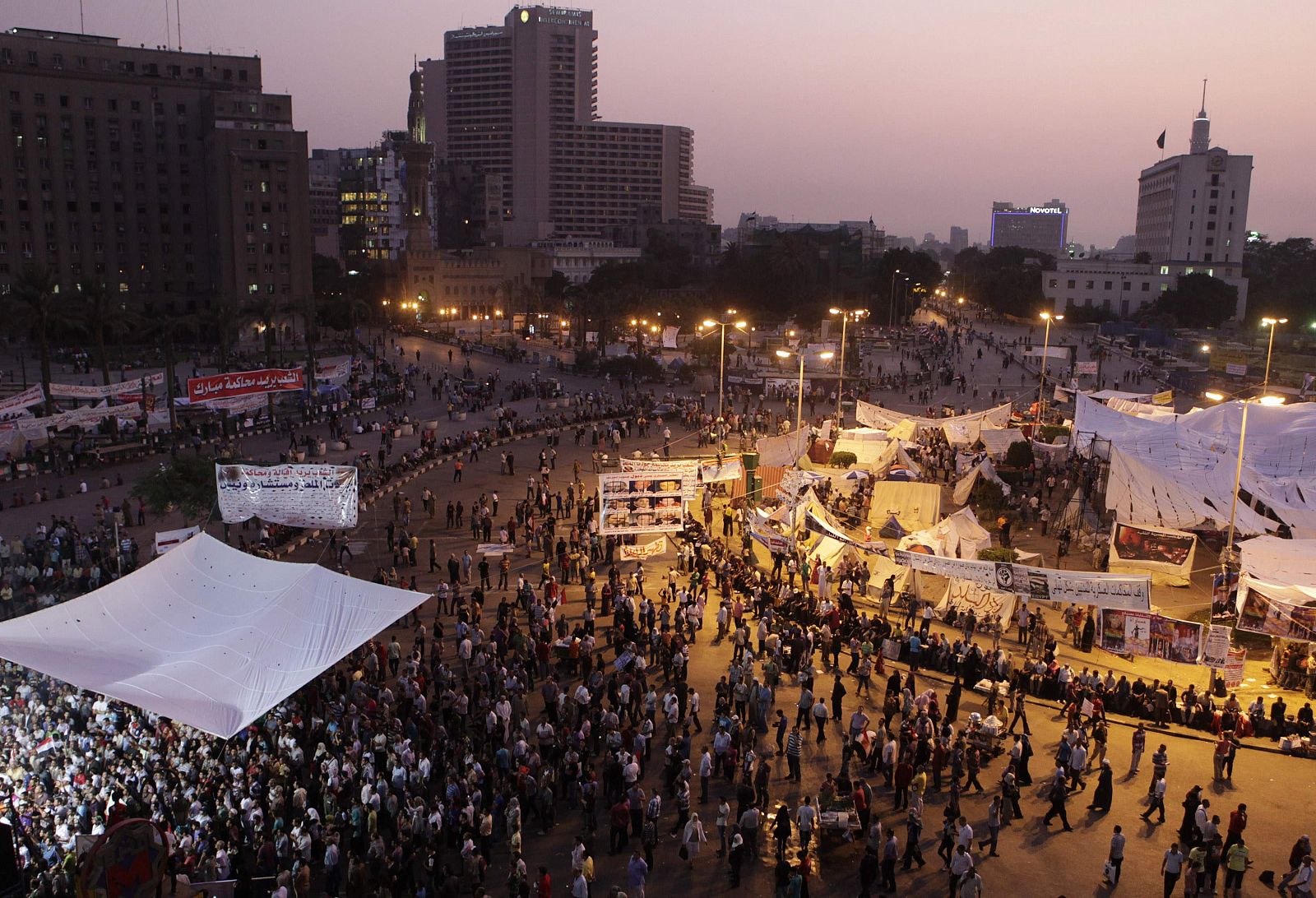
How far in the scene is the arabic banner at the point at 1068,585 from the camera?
701 inches

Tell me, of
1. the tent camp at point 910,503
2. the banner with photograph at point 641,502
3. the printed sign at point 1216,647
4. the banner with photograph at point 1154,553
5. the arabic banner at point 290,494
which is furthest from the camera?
the tent camp at point 910,503

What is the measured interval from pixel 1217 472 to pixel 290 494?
75.2 feet

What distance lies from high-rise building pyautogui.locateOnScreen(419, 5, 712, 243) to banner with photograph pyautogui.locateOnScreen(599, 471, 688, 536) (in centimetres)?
15271

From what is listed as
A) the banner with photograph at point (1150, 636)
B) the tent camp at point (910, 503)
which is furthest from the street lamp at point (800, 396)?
the banner with photograph at point (1150, 636)

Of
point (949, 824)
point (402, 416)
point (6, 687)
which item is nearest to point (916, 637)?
point (949, 824)

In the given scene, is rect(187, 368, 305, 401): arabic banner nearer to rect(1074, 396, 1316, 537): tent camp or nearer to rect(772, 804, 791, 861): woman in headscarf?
rect(772, 804, 791, 861): woman in headscarf

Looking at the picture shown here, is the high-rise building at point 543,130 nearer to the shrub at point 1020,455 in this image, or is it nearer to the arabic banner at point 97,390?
the arabic banner at point 97,390

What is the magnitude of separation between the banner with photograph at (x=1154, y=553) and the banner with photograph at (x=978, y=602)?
352 centimetres

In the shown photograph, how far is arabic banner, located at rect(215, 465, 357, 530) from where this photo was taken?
73.2 ft

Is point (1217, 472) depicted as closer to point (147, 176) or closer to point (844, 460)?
point (844, 460)

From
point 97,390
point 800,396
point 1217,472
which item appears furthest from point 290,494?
point 1217,472

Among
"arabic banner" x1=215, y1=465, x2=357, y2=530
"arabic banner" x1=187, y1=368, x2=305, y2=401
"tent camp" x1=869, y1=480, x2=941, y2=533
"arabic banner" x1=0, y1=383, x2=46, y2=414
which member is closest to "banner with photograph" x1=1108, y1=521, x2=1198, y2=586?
"tent camp" x1=869, y1=480, x2=941, y2=533

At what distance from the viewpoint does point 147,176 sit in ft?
293

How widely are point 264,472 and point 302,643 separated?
764 cm
